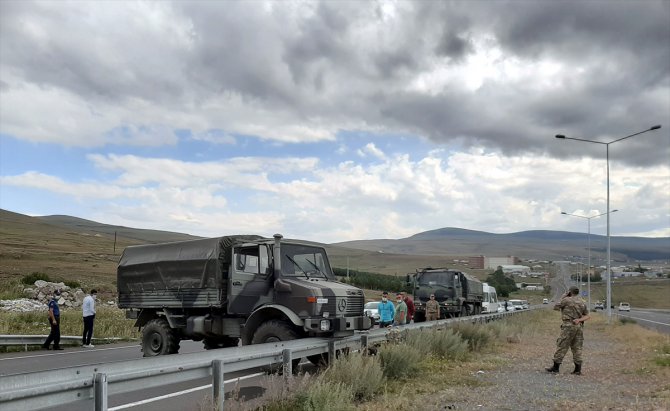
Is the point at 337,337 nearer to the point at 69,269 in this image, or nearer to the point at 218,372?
the point at 218,372

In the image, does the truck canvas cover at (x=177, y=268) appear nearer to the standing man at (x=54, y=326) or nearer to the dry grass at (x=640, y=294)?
the standing man at (x=54, y=326)

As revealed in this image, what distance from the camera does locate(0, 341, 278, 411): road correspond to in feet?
27.3

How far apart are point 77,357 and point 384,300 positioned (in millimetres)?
8941

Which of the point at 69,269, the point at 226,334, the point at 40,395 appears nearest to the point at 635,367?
the point at 226,334

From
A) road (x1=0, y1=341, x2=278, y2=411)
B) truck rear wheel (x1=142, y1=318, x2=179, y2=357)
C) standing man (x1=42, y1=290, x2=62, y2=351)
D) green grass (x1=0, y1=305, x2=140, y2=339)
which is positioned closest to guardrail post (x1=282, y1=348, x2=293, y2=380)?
road (x1=0, y1=341, x2=278, y2=411)

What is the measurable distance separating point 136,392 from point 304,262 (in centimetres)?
447

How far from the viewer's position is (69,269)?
211 feet

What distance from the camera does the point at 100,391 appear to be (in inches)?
205

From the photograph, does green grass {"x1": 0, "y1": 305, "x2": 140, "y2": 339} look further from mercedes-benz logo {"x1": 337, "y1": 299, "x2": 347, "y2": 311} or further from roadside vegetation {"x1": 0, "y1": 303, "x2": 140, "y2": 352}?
mercedes-benz logo {"x1": 337, "y1": 299, "x2": 347, "y2": 311}

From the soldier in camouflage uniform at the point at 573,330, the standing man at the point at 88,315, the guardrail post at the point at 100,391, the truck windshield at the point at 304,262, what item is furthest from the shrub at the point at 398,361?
the standing man at the point at 88,315

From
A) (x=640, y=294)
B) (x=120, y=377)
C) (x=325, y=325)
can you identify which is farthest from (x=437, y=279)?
(x=640, y=294)

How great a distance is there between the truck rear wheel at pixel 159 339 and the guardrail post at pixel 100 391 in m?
8.49

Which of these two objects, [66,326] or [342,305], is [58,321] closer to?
[66,326]

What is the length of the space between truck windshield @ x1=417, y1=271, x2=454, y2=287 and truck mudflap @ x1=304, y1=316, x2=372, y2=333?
15613 mm
